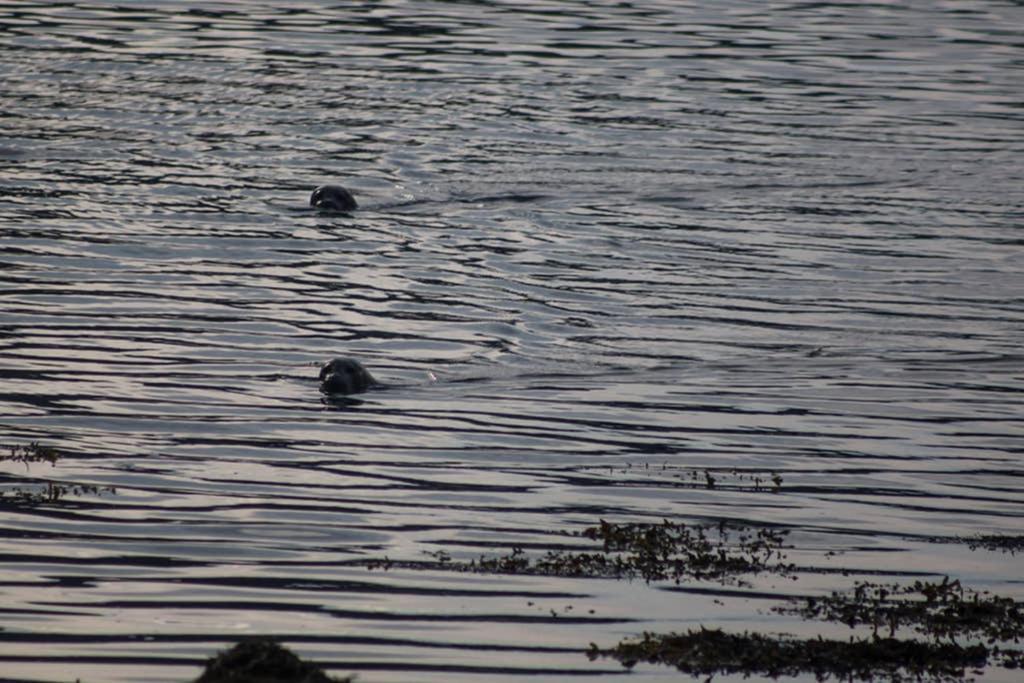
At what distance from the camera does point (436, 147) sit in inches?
1021

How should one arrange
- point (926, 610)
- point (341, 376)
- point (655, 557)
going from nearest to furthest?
1. point (926, 610)
2. point (655, 557)
3. point (341, 376)

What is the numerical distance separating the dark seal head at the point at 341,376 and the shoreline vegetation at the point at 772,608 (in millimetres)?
3041

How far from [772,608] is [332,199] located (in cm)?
1313

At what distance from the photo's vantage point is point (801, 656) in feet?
29.8

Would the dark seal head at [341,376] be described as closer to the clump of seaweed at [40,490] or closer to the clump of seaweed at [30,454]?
the clump of seaweed at [30,454]

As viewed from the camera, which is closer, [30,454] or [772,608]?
[772,608]

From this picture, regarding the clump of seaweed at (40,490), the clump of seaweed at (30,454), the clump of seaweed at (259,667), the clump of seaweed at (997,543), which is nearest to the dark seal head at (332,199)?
the clump of seaweed at (30,454)

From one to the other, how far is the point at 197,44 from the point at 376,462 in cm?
2252

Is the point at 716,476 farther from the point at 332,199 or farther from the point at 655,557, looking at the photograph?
the point at 332,199

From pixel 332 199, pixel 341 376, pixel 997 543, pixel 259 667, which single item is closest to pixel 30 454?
pixel 341 376

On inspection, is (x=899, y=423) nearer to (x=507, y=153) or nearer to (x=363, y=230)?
(x=363, y=230)

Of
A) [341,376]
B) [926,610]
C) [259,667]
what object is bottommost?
[259,667]

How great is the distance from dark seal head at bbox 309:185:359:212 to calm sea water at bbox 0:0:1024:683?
0.36 meters

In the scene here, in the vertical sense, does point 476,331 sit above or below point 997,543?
above
